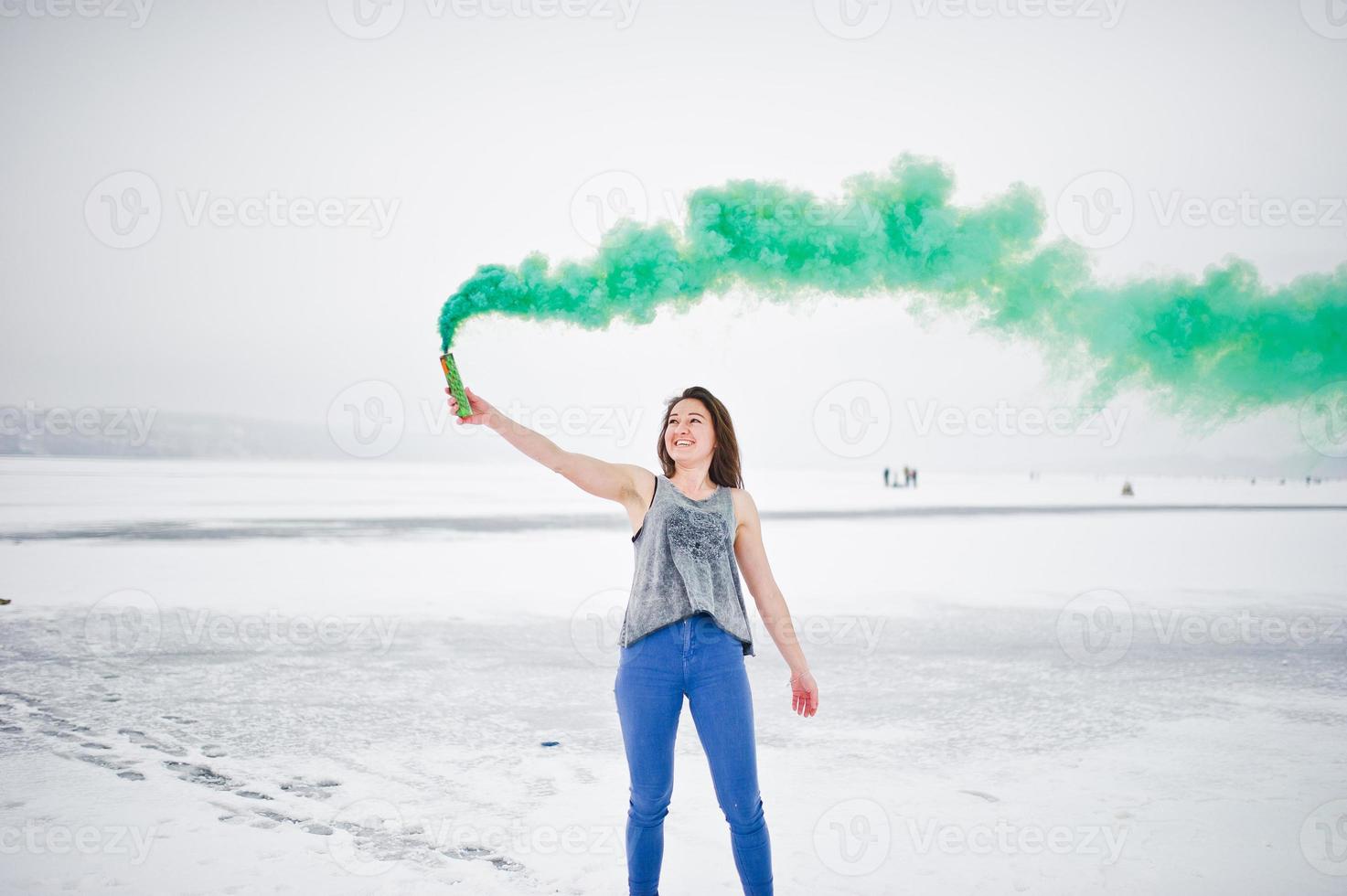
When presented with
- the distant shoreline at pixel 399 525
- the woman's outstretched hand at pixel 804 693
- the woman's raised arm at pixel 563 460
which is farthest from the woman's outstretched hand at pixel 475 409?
the distant shoreline at pixel 399 525

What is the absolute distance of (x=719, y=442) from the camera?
337cm

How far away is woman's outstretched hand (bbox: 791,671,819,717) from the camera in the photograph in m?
3.34

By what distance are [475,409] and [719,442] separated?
3.10 ft

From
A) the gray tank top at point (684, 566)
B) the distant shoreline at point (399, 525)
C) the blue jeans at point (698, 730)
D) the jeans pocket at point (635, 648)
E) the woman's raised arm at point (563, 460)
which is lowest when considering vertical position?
the distant shoreline at point (399, 525)

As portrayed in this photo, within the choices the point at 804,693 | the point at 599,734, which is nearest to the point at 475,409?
the point at 804,693

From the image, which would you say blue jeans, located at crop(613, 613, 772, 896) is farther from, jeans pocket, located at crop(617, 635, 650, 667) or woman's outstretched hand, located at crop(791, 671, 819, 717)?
woman's outstretched hand, located at crop(791, 671, 819, 717)

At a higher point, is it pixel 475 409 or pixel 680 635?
pixel 475 409

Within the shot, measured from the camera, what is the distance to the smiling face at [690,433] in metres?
3.24

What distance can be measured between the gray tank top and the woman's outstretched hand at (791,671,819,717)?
0.92 ft

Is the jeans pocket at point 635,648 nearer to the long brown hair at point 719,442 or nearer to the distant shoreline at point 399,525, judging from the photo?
the long brown hair at point 719,442

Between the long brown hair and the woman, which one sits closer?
the woman

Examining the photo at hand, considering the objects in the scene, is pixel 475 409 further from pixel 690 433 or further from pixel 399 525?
pixel 399 525

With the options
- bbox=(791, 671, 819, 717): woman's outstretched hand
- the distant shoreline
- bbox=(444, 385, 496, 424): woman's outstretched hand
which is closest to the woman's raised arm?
bbox=(444, 385, 496, 424): woman's outstretched hand

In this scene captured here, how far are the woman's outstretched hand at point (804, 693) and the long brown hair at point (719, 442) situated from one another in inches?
31.2
